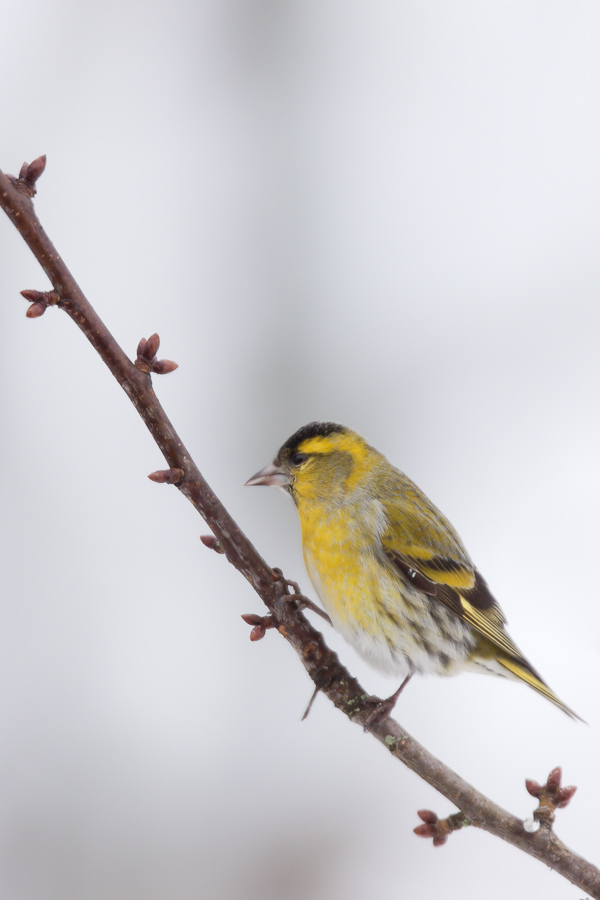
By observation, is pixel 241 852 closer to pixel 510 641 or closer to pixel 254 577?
pixel 510 641

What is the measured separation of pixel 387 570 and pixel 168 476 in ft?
2.55

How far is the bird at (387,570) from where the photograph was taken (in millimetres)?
1751

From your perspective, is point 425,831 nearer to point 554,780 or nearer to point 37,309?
point 554,780

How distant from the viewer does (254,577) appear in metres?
1.28

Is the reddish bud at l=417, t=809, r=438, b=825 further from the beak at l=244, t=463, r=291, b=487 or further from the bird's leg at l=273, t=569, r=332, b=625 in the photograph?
the beak at l=244, t=463, r=291, b=487

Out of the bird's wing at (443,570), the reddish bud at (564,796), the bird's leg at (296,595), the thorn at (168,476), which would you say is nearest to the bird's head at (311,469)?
the bird's wing at (443,570)

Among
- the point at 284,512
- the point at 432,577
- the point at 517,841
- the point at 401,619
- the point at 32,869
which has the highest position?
the point at 284,512

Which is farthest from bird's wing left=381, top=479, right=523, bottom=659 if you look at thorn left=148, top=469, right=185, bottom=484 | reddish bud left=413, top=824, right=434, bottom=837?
thorn left=148, top=469, right=185, bottom=484

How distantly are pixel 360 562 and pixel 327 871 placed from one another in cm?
216

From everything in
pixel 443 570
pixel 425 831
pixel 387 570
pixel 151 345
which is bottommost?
pixel 425 831

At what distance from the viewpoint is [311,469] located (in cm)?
190

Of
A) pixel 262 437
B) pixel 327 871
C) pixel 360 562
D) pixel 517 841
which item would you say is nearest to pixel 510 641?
pixel 360 562

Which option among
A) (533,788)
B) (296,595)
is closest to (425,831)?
(533,788)

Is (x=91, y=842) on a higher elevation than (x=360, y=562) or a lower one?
lower
